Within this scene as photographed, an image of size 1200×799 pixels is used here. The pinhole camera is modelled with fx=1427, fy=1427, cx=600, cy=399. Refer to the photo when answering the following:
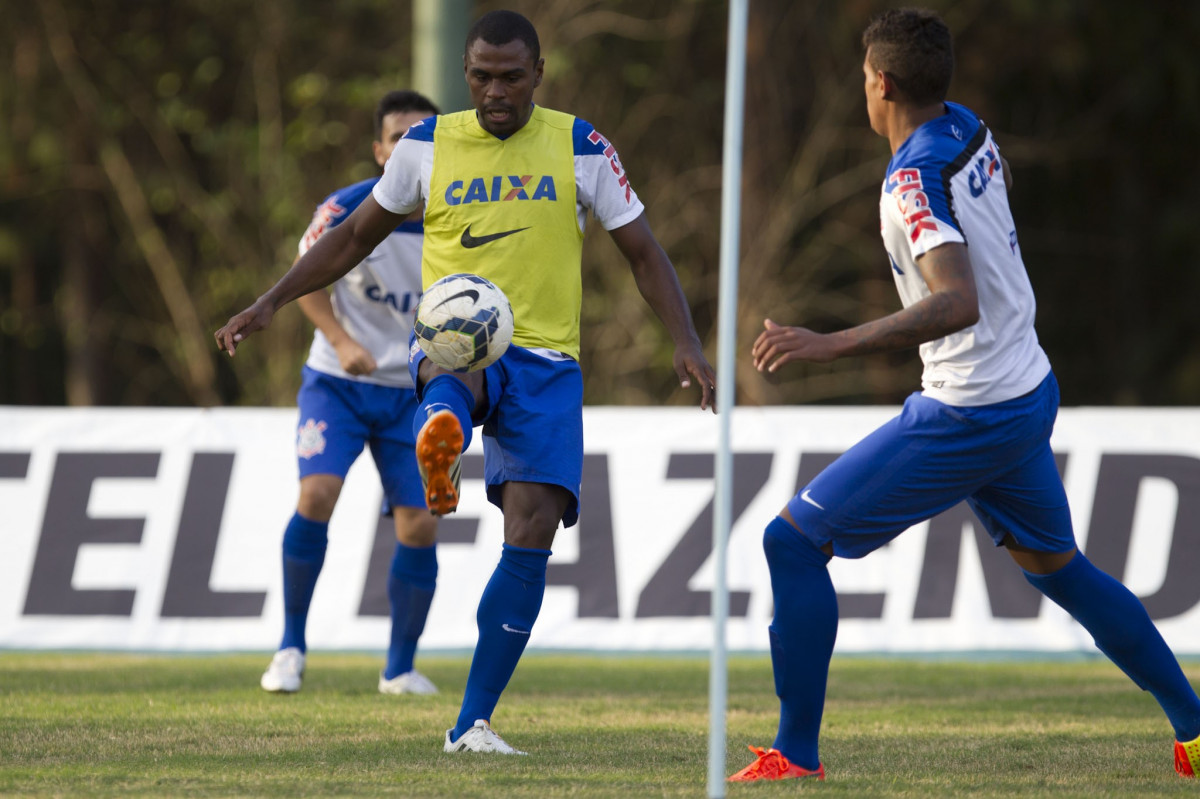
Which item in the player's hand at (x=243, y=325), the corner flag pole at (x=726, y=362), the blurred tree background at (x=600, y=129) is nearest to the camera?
the corner flag pole at (x=726, y=362)

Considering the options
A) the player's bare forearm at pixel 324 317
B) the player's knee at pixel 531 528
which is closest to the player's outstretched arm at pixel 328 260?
the player's knee at pixel 531 528

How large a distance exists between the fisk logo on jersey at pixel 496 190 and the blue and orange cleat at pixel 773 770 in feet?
6.36

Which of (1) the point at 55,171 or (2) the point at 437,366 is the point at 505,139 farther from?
(1) the point at 55,171

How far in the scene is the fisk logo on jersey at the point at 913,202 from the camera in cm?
404

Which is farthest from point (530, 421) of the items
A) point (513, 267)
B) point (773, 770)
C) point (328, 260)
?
point (773, 770)

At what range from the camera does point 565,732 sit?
5.40 meters

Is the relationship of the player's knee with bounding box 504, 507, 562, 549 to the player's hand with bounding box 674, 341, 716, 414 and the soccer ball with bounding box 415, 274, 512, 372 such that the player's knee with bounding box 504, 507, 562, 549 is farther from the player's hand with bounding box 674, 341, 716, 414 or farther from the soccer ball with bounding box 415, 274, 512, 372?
the player's hand with bounding box 674, 341, 716, 414

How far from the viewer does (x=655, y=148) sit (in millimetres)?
16906

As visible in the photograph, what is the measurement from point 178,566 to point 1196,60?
1470 cm

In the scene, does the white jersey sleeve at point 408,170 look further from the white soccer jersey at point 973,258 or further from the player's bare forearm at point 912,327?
the player's bare forearm at point 912,327

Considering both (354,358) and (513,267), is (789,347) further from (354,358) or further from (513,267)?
(354,358)

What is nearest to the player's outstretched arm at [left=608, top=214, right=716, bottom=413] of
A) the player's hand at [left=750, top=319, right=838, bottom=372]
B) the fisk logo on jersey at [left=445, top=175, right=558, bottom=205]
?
the fisk logo on jersey at [left=445, top=175, right=558, bottom=205]

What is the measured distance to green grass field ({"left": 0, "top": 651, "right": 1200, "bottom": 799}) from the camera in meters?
4.09

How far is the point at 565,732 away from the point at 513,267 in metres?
1.83
